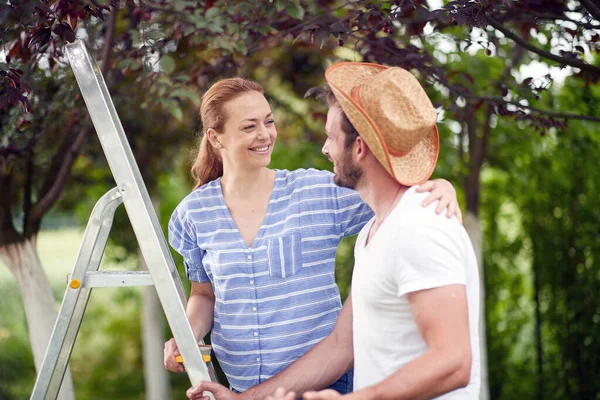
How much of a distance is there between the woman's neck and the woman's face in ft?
0.09

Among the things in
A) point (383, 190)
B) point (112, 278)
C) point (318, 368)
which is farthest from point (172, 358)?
point (383, 190)

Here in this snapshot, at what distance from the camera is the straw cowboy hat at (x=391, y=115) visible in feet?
5.00

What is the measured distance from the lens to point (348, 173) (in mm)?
1628

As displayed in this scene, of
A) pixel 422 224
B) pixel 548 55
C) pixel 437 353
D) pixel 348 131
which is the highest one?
pixel 548 55

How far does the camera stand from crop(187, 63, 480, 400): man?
1363mm

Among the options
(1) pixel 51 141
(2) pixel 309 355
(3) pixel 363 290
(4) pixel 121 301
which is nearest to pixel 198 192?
(2) pixel 309 355

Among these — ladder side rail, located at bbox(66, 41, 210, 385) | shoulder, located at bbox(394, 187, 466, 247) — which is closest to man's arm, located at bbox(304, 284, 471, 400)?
shoulder, located at bbox(394, 187, 466, 247)

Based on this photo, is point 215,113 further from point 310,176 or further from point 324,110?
point 324,110

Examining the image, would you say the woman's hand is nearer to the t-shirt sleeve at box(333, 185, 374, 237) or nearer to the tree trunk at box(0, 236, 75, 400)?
the t-shirt sleeve at box(333, 185, 374, 237)

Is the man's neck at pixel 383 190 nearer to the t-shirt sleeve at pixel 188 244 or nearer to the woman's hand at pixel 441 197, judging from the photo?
Answer: the woman's hand at pixel 441 197

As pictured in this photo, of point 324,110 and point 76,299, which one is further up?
point 324,110

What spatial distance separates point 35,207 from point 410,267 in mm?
2201

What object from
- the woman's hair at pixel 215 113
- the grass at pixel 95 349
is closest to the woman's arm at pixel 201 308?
the woman's hair at pixel 215 113

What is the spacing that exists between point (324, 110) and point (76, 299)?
2118 mm
